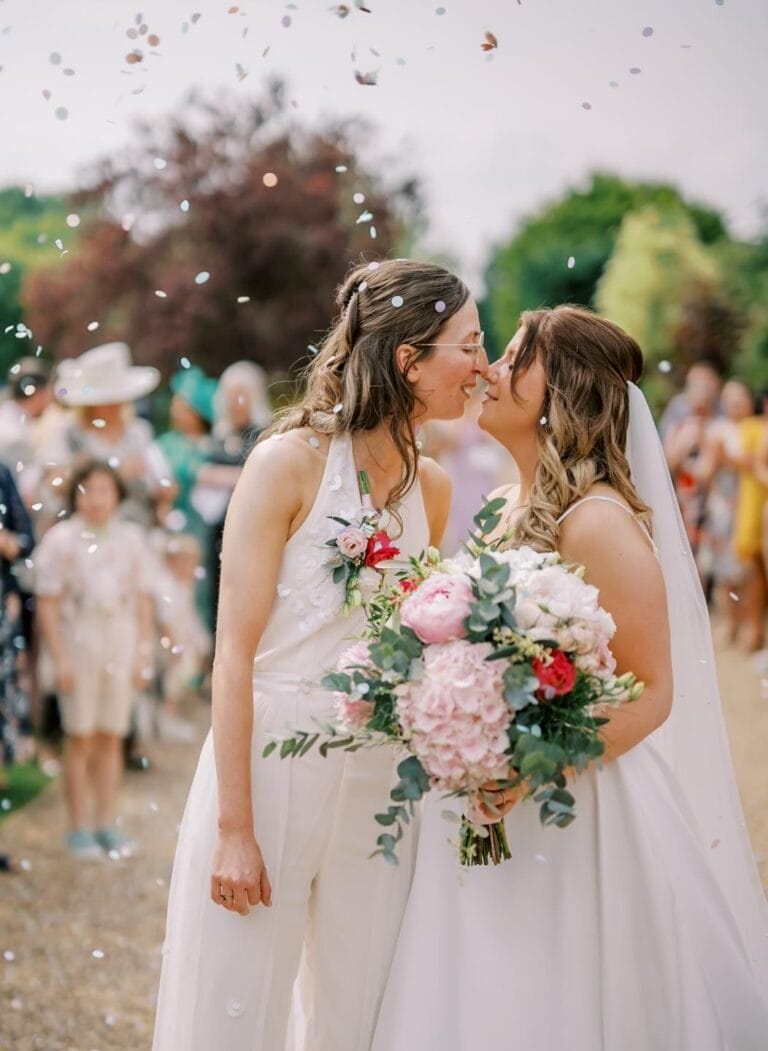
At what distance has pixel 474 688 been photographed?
2.38 m

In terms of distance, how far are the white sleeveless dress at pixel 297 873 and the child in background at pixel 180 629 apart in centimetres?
586

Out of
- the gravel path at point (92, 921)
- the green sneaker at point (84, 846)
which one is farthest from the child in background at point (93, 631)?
the gravel path at point (92, 921)

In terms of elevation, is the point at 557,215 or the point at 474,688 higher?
the point at 474,688

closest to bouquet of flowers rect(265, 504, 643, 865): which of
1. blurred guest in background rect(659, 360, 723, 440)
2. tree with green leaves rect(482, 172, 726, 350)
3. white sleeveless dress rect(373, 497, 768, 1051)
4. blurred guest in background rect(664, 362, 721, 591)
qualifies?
white sleeveless dress rect(373, 497, 768, 1051)

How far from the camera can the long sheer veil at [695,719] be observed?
315 centimetres

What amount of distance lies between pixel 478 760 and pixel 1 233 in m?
14.2

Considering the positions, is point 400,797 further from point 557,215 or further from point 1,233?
point 557,215

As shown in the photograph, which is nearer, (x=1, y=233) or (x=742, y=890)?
(x=742, y=890)

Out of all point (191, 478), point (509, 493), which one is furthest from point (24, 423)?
point (509, 493)

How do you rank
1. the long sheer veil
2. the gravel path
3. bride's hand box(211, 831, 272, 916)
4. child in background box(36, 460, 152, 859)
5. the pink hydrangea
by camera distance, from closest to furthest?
the pink hydrangea < bride's hand box(211, 831, 272, 916) < the long sheer veil < the gravel path < child in background box(36, 460, 152, 859)

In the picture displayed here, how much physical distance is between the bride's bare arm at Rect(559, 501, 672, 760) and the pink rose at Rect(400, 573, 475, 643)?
46 cm

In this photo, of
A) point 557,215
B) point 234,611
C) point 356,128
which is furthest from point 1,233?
point 557,215

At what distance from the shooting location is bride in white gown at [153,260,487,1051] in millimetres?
2750

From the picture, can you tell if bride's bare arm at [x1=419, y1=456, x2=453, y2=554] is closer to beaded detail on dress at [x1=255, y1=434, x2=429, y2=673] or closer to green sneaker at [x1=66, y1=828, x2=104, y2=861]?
beaded detail on dress at [x1=255, y1=434, x2=429, y2=673]
